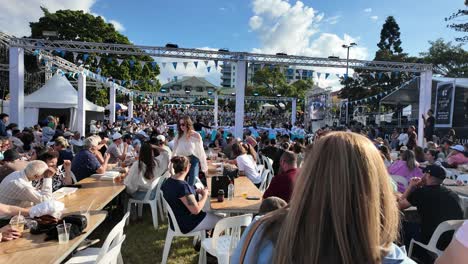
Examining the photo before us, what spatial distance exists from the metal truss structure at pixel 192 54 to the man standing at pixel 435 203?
1044 cm

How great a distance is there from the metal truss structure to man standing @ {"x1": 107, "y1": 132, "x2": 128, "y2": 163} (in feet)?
18.9

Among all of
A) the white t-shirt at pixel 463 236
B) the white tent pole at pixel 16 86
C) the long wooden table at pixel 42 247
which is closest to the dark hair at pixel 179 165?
the long wooden table at pixel 42 247

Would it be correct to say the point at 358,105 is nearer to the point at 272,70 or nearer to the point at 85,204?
the point at 272,70

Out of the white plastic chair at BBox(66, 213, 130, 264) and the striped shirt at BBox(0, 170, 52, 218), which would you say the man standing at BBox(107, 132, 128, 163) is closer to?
the striped shirt at BBox(0, 170, 52, 218)

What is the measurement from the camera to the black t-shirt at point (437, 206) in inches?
135

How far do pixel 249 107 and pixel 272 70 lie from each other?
849 cm

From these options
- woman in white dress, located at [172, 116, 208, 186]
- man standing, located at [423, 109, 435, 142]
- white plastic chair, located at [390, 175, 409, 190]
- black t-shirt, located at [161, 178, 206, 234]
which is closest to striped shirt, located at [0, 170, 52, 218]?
black t-shirt, located at [161, 178, 206, 234]

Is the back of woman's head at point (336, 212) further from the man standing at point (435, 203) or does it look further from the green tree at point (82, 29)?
the green tree at point (82, 29)

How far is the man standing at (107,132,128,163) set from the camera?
24.6ft

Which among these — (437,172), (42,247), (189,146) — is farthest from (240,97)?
(42,247)

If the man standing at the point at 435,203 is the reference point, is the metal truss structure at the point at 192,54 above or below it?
above

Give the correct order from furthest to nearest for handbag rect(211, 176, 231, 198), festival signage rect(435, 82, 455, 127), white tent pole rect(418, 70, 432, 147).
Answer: festival signage rect(435, 82, 455, 127) < white tent pole rect(418, 70, 432, 147) < handbag rect(211, 176, 231, 198)

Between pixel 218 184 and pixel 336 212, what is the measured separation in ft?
10.5

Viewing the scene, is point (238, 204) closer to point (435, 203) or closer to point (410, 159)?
point (435, 203)
